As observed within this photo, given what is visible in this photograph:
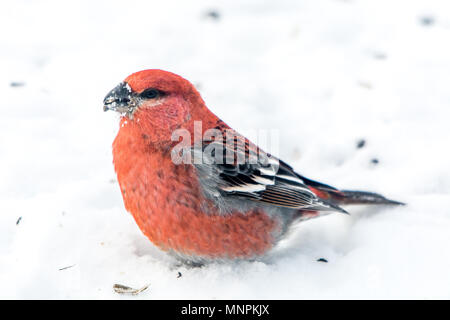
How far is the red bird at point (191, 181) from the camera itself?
122 inches

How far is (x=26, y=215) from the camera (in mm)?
3439

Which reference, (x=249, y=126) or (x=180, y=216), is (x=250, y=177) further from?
(x=249, y=126)

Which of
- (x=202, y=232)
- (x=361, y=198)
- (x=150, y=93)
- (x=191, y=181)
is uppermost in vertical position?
(x=150, y=93)

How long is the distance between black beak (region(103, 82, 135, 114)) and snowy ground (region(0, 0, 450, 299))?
0.82 metres

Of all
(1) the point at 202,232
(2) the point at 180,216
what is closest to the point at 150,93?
(2) the point at 180,216

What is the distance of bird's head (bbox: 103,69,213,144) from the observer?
10.6ft

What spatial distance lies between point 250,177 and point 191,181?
16.5 inches

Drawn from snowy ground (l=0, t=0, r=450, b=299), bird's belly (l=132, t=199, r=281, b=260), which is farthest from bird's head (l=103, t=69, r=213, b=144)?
snowy ground (l=0, t=0, r=450, b=299)

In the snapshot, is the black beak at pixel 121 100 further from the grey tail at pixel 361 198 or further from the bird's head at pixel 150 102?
the grey tail at pixel 361 198

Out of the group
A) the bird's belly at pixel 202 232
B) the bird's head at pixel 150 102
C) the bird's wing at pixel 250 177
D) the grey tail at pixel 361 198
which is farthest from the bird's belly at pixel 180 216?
the grey tail at pixel 361 198

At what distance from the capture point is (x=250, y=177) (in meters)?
3.34

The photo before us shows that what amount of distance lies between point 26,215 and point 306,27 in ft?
12.2

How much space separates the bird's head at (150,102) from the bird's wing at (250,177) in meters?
0.28

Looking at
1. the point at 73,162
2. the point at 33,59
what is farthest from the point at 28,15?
the point at 73,162
